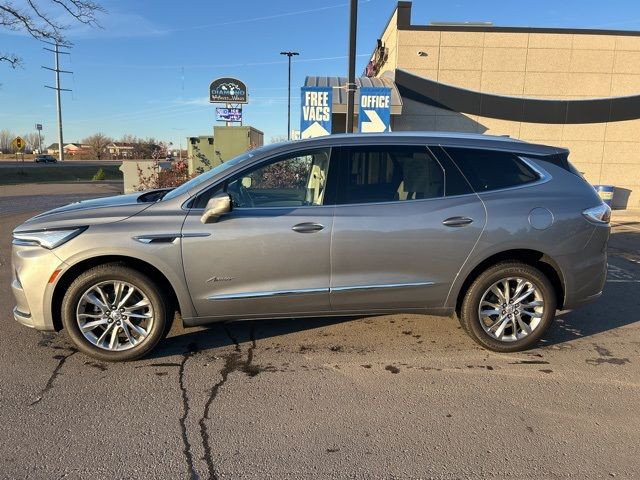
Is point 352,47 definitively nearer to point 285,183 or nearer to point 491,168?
point 491,168

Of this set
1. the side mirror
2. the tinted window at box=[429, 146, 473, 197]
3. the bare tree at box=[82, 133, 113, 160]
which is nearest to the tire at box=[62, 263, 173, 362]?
the side mirror

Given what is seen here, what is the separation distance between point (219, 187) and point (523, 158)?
2.61m

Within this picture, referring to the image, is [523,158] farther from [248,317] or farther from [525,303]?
[248,317]

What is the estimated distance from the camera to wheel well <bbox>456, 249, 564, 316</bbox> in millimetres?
4090

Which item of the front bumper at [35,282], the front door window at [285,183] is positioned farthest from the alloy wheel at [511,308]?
the front bumper at [35,282]

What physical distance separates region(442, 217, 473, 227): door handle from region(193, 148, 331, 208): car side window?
103 centimetres

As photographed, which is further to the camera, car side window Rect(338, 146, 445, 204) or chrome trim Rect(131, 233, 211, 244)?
car side window Rect(338, 146, 445, 204)

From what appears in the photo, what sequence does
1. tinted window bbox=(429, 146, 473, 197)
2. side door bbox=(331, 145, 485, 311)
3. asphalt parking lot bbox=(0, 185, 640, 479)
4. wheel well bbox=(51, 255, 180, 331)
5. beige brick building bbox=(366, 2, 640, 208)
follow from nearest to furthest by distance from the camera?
1. asphalt parking lot bbox=(0, 185, 640, 479)
2. wheel well bbox=(51, 255, 180, 331)
3. side door bbox=(331, 145, 485, 311)
4. tinted window bbox=(429, 146, 473, 197)
5. beige brick building bbox=(366, 2, 640, 208)

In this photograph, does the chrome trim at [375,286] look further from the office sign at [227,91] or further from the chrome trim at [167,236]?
the office sign at [227,91]

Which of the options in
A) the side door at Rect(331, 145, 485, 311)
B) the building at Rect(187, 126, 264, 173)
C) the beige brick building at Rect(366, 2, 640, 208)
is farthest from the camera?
the beige brick building at Rect(366, 2, 640, 208)

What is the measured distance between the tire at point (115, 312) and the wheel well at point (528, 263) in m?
2.51

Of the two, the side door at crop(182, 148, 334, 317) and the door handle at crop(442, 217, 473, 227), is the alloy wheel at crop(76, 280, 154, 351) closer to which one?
the side door at crop(182, 148, 334, 317)

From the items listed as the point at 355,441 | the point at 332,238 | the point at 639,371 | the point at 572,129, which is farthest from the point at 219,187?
the point at 572,129

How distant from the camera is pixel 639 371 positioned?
3.85 m
